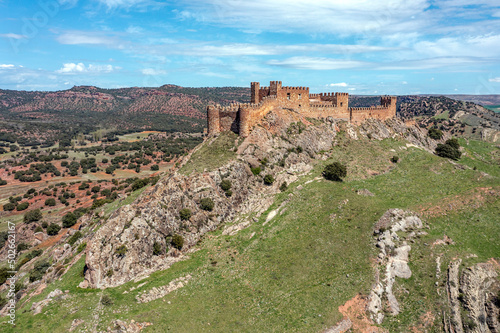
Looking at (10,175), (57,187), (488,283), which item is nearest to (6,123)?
(10,175)

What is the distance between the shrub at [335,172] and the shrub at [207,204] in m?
19.6

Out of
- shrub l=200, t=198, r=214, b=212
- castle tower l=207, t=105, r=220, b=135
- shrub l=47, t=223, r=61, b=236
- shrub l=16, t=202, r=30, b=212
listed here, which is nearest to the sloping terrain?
shrub l=200, t=198, r=214, b=212

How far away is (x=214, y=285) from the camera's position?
106 feet

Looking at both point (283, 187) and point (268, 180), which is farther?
point (268, 180)

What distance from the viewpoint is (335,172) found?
4788 cm

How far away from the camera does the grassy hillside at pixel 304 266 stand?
2795cm

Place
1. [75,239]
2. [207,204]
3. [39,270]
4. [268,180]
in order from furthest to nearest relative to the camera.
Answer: [268,180] → [75,239] → [207,204] → [39,270]

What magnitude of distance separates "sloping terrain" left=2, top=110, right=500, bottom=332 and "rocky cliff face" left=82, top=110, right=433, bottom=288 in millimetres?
156

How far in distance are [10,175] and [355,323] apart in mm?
130660

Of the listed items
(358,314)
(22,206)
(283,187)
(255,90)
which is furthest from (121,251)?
(22,206)

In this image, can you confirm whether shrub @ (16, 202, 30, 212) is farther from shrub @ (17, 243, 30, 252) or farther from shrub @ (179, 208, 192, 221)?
shrub @ (179, 208, 192, 221)

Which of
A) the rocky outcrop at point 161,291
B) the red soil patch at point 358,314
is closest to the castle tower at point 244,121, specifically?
the rocky outcrop at point 161,291

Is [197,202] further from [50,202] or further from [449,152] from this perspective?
[50,202]

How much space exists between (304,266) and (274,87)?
34808mm
